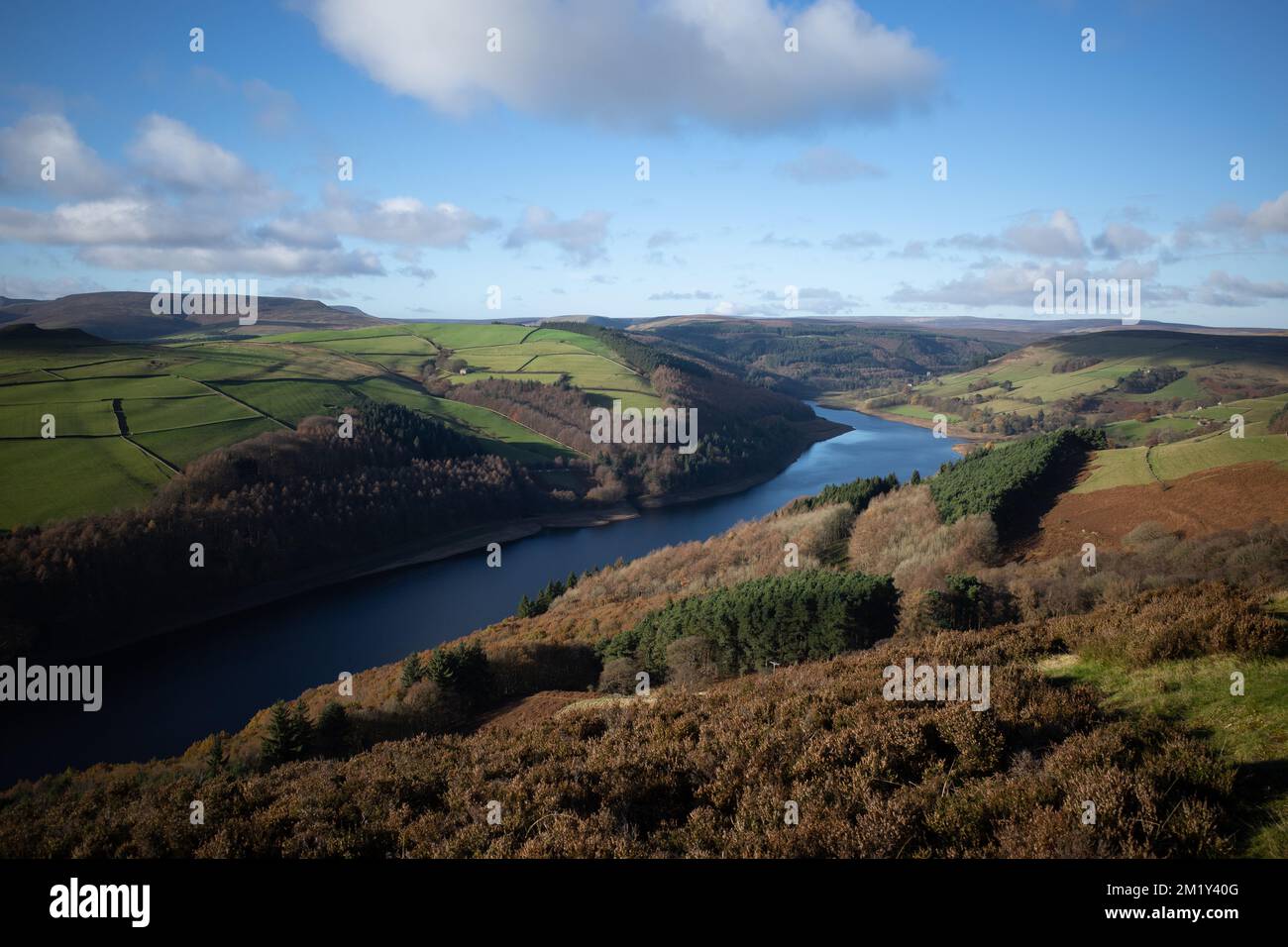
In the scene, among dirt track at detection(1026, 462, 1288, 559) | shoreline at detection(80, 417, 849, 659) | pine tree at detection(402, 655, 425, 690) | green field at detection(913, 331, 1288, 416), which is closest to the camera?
pine tree at detection(402, 655, 425, 690)

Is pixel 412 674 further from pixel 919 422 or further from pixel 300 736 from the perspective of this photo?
pixel 919 422

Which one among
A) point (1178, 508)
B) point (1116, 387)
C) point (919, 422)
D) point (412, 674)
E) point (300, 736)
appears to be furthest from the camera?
point (919, 422)

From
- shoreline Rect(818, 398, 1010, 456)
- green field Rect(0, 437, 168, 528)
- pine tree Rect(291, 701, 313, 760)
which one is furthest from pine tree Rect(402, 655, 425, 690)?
shoreline Rect(818, 398, 1010, 456)

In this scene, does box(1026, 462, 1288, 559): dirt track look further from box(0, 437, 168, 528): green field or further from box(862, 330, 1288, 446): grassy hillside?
box(0, 437, 168, 528): green field

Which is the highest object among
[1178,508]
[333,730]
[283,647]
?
[1178,508]

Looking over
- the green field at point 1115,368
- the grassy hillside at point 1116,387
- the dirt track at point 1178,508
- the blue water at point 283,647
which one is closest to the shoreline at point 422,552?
the blue water at point 283,647

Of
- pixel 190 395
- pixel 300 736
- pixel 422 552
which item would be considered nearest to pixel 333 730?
pixel 300 736

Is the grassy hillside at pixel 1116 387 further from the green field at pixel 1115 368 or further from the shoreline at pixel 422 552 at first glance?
the shoreline at pixel 422 552
